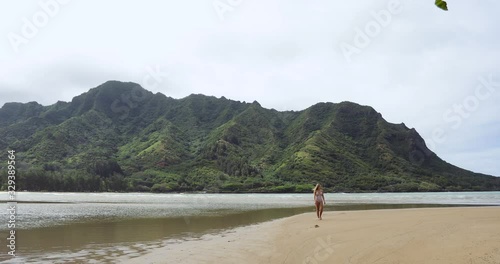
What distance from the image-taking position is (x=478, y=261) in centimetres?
984

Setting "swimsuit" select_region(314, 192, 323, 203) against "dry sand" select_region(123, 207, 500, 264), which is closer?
"dry sand" select_region(123, 207, 500, 264)

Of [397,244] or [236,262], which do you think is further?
[397,244]

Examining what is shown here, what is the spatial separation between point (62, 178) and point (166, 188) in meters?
49.2

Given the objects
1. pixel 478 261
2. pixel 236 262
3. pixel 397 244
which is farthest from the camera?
pixel 397 244

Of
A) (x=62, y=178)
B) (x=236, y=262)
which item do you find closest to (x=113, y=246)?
(x=236, y=262)

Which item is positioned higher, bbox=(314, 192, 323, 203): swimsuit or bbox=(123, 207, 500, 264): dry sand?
bbox=(314, 192, 323, 203): swimsuit

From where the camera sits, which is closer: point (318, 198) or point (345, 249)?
point (345, 249)

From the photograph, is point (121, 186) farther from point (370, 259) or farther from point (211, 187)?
point (370, 259)

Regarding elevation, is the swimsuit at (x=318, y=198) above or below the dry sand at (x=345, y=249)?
above

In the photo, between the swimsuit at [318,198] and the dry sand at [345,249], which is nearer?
the dry sand at [345,249]

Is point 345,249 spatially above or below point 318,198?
below

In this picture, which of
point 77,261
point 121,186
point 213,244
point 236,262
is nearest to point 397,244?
point 236,262

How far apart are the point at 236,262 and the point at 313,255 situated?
2.59 metres

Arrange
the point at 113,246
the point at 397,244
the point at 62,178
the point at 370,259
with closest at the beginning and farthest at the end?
1. the point at 370,259
2. the point at 397,244
3. the point at 113,246
4. the point at 62,178
